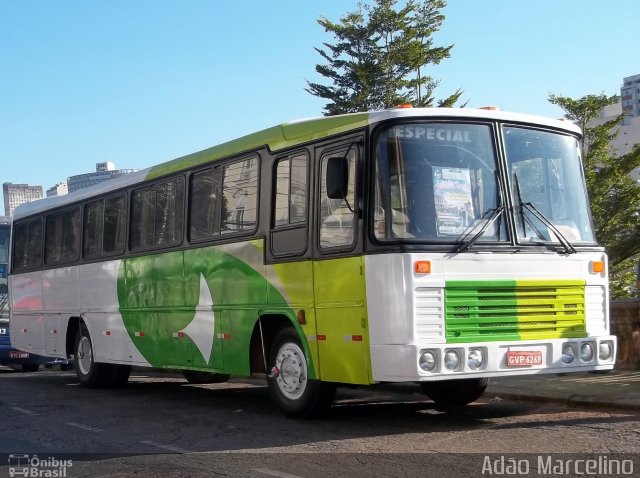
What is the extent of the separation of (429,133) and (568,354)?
8.77ft

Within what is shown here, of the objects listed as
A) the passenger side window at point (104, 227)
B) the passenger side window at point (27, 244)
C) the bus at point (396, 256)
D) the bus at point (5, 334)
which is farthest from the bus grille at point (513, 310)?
the bus at point (5, 334)

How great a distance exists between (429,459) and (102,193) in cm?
903

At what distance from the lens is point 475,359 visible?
868 cm

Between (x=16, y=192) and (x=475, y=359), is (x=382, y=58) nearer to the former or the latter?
(x=475, y=359)

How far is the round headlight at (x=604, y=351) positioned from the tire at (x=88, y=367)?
29.3ft

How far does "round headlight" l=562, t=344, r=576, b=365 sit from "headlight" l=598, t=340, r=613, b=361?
0.37 m

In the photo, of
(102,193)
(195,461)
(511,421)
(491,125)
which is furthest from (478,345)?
(102,193)

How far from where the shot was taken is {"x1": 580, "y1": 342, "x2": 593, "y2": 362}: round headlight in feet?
30.5

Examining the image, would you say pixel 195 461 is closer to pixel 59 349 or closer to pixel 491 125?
pixel 491 125

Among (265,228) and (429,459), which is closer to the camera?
(429,459)

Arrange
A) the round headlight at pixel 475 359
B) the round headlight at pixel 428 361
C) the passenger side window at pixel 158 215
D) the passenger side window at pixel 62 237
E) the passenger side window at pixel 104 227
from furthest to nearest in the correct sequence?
the passenger side window at pixel 62 237 < the passenger side window at pixel 104 227 < the passenger side window at pixel 158 215 < the round headlight at pixel 475 359 < the round headlight at pixel 428 361

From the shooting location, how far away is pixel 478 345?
870 cm

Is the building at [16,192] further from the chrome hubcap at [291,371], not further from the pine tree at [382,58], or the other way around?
the chrome hubcap at [291,371]

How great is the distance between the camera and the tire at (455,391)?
35.0 feet
